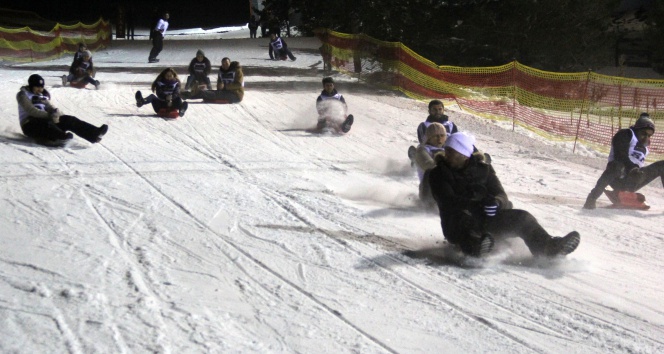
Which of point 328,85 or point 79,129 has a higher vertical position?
point 328,85

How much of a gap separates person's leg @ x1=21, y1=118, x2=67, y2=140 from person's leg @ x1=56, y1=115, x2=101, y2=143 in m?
0.16

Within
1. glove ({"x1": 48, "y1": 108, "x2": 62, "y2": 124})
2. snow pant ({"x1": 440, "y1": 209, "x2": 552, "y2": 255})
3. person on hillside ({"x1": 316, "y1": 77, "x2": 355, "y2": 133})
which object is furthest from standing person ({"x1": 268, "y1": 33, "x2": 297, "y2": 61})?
snow pant ({"x1": 440, "y1": 209, "x2": 552, "y2": 255})

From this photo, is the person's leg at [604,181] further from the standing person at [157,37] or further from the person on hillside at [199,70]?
the standing person at [157,37]

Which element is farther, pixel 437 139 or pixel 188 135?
pixel 188 135

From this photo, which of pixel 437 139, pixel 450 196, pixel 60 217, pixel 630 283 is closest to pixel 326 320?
pixel 450 196

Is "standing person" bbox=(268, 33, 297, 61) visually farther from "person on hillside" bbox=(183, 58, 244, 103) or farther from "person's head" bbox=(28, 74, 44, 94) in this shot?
"person's head" bbox=(28, 74, 44, 94)

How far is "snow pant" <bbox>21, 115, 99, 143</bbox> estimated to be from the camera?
39.9 ft

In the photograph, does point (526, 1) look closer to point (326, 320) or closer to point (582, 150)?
point (582, 150)

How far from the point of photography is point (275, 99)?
62.6 feet

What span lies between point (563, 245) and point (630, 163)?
14.4 feet

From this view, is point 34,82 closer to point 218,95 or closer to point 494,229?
point 218,95

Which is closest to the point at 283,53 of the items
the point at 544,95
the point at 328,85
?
the point at 544,95

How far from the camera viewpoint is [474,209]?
712 centimetres

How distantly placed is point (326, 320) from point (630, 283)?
110 inches
